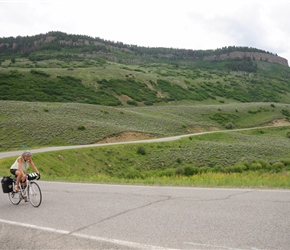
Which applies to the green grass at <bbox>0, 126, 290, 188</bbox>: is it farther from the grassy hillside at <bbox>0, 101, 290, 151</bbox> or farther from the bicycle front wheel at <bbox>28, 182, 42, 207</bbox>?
the bicycle front wheel at <bbox>28, 182, 42, 207</bbox>

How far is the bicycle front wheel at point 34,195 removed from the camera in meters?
9.45

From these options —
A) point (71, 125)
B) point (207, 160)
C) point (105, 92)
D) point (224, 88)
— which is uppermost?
point (224, 88)

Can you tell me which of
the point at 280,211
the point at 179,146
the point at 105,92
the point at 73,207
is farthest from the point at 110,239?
the point at 105,92

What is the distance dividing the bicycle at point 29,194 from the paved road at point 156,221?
22 cm

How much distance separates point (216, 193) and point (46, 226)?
5.37 meters

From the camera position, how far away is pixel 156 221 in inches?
275

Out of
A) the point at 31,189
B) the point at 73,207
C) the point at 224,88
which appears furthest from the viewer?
the point at 224,88

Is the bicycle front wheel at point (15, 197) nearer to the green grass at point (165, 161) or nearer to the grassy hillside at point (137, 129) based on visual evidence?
the grassy hillside at point (137, 129)

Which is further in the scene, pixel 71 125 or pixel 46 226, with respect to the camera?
pixel 71 125

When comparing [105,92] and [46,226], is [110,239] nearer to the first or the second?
[46,226]

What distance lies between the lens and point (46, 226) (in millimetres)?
7125

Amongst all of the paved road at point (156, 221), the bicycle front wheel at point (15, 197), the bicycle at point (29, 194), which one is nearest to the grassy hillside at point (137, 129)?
the bicycle at point (29, 194)

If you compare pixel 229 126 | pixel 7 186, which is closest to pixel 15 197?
pixel 7 186

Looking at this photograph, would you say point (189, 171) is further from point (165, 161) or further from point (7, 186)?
point (7, 186)
